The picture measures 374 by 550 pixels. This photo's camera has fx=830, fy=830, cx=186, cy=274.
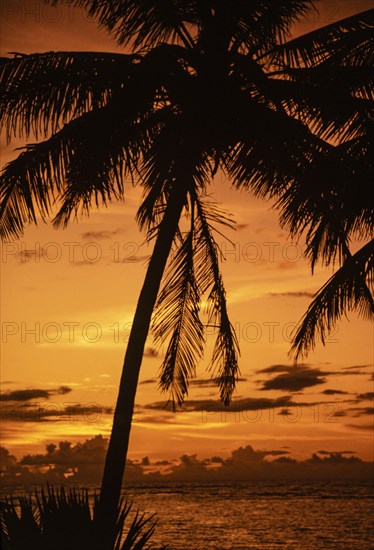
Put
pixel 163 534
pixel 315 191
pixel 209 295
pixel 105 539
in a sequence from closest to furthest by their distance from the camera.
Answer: pixel 105 539 → pixel 315 191 → pixel 209 295 → pixel 163 534

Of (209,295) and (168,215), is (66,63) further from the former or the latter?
(209,295)

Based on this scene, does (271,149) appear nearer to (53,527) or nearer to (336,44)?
(336,44)

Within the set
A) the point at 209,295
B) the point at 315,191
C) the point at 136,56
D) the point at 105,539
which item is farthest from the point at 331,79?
the point at 105,539

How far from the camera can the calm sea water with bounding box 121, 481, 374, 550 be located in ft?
128

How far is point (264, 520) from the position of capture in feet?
168

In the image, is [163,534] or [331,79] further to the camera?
[163,534]

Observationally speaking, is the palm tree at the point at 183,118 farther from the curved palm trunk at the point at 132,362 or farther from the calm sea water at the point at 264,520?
the calm sea water at the point at 264,520

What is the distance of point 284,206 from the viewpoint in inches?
389

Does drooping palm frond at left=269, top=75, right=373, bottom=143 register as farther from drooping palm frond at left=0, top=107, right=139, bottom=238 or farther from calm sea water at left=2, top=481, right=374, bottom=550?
calm sea water at left=2, top=481, right=374, bottom=550

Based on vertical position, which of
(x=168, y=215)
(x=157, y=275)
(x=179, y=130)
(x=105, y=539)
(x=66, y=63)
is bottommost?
(x=105, y=539)

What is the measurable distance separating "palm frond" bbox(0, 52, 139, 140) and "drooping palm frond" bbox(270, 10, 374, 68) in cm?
232

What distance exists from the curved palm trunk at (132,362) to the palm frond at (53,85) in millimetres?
1498

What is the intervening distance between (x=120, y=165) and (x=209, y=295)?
12.0 feet

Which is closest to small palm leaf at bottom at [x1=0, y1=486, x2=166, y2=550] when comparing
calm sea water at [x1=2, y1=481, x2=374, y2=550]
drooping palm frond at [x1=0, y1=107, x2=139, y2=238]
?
drooping palm frond at [x1=0, y1=107, x2=139, y2=238]
